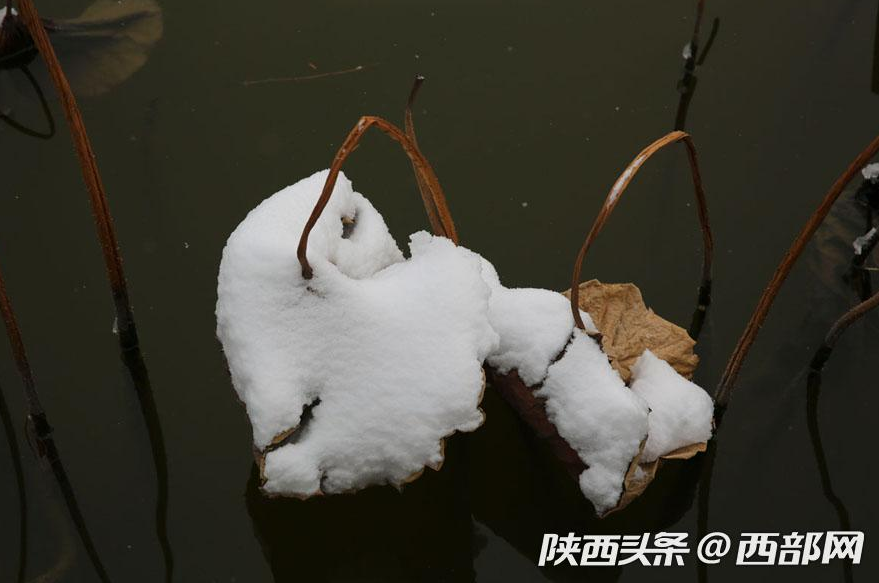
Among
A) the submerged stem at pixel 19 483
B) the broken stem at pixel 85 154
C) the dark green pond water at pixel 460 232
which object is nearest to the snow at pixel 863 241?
the dark green pond water at pixel 460 232

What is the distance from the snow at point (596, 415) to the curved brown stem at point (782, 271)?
0.60ft

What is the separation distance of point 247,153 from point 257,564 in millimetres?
852

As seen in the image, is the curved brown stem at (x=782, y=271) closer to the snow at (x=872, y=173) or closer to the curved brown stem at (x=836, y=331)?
the curved brown stem at (x=836, y=331)

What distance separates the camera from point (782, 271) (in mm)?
1283

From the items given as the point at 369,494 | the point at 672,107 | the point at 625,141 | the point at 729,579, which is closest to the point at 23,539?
the point at 369,494

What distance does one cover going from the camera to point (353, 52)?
6.77 feet

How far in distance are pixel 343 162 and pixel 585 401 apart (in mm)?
488

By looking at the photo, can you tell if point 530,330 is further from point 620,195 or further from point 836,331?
point 836,331

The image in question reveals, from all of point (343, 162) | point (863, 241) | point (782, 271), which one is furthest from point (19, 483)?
point (863, 241)

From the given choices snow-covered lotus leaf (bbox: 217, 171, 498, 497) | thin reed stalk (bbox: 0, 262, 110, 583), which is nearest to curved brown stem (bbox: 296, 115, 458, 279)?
snow-covered lotus leaf (bbox: 217, 171, 498, 497)

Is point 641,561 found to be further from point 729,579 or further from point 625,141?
point 625,141

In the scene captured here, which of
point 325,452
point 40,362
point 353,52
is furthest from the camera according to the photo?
point 353,52

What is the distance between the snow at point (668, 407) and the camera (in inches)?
55.6

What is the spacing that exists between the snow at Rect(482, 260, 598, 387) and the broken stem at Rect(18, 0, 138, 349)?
0.59m
